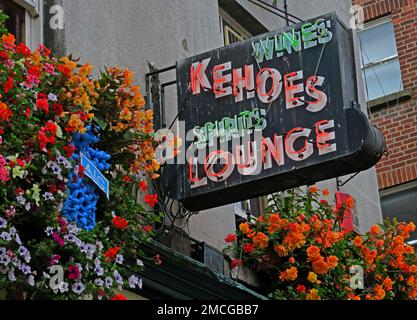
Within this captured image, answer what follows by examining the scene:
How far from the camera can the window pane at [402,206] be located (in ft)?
60.3

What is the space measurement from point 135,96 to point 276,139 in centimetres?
167

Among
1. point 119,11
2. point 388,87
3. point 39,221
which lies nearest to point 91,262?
point 39,221

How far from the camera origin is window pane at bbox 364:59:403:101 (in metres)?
19.2

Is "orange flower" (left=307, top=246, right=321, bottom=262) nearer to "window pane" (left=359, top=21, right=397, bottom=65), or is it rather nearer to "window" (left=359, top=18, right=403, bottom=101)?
"window" (left=359, top=18, right=403, bottom=101)

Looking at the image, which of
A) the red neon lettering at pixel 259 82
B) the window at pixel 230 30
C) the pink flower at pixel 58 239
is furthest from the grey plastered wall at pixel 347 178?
the pink flower at pixel 58 239

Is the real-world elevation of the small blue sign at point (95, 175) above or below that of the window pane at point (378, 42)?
below

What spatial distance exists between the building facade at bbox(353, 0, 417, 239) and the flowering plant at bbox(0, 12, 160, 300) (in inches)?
398

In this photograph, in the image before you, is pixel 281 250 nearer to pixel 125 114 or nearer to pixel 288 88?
pixel 288 88

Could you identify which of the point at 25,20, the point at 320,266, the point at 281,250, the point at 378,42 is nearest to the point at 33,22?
the point at 25,20

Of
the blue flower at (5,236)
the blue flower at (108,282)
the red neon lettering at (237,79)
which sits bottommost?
the blue flower at (108,282)

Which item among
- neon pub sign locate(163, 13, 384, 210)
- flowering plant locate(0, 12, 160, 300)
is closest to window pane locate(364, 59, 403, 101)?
neon pub sign locate(163, 13, 384, 210)

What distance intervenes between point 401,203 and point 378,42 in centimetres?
307

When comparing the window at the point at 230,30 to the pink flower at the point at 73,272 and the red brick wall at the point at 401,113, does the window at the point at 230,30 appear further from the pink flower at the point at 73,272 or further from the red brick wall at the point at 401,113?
the pink flower at the point at 73,272

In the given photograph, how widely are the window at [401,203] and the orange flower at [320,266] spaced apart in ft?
25.5
